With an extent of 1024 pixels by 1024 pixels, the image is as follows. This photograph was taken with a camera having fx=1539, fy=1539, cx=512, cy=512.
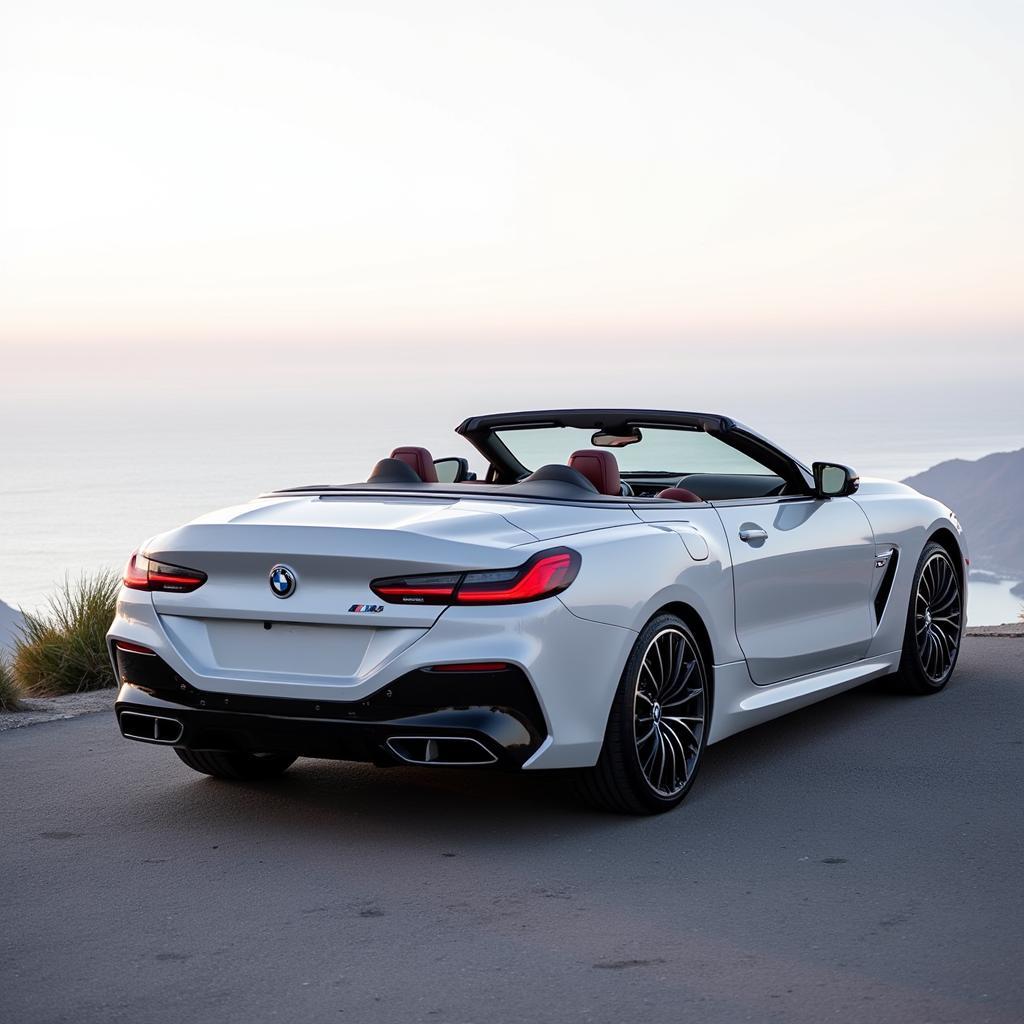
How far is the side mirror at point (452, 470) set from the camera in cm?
761

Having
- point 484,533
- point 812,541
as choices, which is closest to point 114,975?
point 484,533

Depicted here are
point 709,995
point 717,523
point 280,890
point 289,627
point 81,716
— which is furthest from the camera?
point 81,716

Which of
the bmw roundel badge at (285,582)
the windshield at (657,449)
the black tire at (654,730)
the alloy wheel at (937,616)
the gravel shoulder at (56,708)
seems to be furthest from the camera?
the gravel shoulder at (56,708)

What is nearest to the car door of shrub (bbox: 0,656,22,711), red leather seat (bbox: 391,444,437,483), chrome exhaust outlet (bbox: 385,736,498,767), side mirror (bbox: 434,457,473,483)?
red leather seat (bbox: 391,444,437,483)

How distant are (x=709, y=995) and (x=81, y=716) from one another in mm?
5181

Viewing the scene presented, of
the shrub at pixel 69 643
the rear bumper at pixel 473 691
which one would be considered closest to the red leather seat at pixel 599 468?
the rear bumper at pixel 473 691

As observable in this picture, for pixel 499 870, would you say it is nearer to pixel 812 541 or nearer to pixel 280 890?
pixel 280 890

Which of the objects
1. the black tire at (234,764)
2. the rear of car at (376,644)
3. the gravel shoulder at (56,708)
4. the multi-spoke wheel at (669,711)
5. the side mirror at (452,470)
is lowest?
the gravel shoulder at (56,708)

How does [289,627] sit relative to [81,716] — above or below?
above

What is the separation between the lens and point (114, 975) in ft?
13.1

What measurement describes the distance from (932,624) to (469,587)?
152 inches

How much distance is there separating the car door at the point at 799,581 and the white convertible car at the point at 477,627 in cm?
2

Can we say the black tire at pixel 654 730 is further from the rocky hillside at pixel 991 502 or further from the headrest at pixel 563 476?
the rocky hillside at pixel 991 502

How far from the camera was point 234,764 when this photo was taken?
20.1ft
